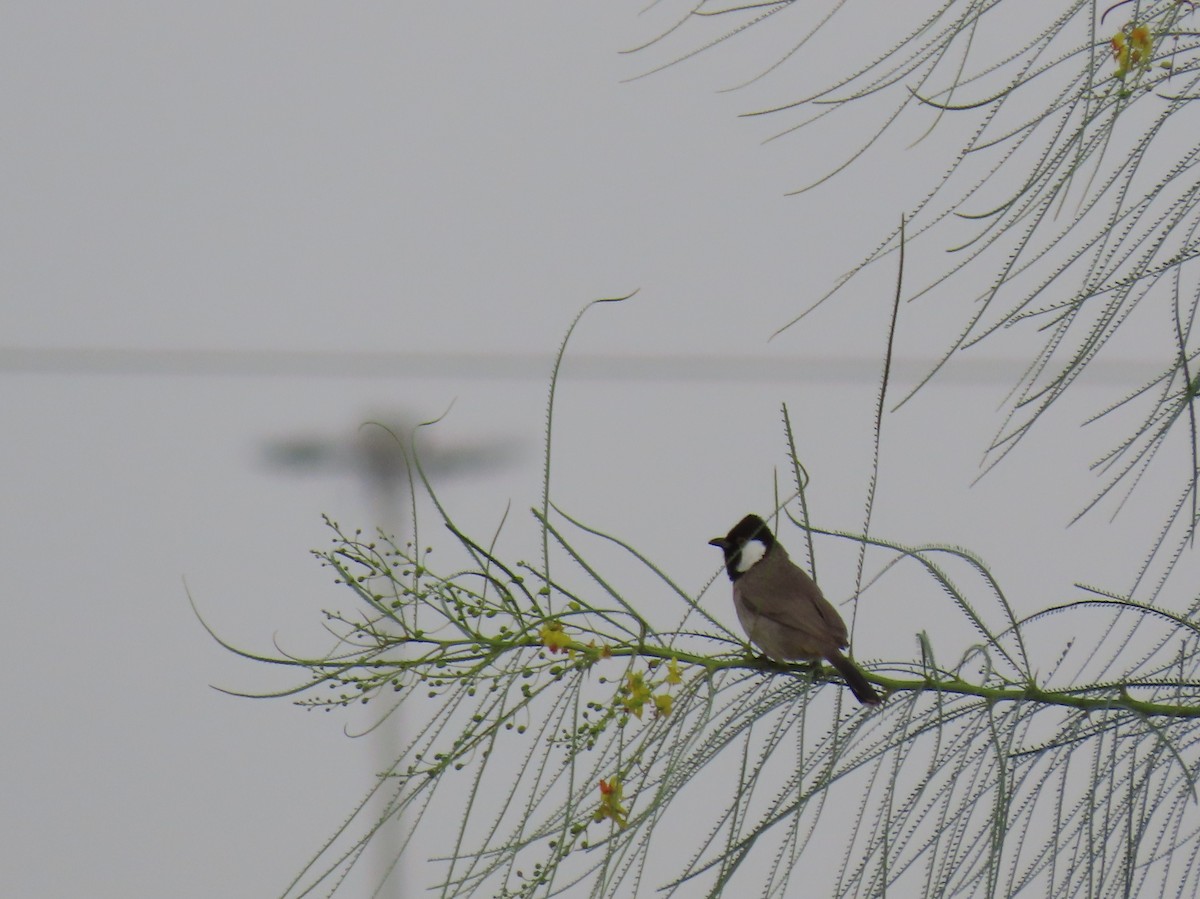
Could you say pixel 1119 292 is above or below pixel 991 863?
above

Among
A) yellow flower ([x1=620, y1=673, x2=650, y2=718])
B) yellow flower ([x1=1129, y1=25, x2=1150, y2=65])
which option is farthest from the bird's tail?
yellow flower ([x1=1129, y1=25, x2=1150, y2=65])

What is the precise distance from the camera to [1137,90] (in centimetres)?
81

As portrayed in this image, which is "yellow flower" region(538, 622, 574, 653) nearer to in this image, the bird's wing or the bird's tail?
the bird's tail

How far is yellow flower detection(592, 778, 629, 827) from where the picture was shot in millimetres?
775

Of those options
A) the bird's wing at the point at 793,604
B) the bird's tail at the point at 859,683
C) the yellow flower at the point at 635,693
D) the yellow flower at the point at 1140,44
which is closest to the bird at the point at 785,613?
the bird's wing at the point at 793,604

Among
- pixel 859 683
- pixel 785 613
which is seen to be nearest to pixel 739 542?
pixel 785 613

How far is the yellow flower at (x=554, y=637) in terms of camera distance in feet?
2.63

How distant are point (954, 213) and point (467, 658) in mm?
377

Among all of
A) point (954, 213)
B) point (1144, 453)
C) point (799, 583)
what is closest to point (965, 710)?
point (1144, 453)

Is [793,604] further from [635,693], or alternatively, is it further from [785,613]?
[635,693]

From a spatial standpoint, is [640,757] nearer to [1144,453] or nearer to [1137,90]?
[1144,453]

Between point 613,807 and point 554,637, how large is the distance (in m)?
0.10

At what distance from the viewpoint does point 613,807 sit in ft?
2.55

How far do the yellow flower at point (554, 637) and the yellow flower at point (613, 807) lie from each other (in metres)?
0.08
